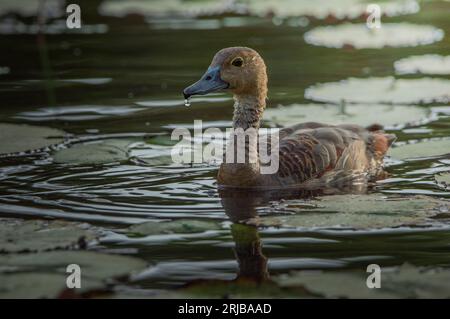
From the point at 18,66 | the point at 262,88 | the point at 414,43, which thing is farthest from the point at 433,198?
the point at 18,66

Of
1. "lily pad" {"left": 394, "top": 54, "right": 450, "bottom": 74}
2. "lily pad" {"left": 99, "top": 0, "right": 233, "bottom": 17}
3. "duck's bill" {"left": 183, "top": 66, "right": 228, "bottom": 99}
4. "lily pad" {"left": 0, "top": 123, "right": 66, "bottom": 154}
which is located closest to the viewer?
"duck's bill" {"left": 183, "top": 66, "right": 228, "bottom": 99}

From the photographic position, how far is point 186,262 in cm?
714

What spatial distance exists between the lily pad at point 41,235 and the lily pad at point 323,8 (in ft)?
32.6

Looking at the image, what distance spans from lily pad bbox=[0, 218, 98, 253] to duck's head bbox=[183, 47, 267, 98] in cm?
202

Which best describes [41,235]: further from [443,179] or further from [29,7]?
[29,7]

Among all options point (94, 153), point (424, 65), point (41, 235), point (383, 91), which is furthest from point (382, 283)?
point (424, 65)

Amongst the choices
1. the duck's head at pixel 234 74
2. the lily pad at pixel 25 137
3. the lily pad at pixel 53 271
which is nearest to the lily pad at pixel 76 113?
the lily pad at pixel 25 137

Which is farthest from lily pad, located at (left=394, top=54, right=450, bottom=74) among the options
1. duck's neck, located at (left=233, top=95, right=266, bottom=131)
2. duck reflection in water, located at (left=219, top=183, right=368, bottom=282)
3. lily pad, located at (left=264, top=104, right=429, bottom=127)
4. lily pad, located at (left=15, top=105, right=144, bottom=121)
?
duck's neck, located at (left=233, top=95, right=266, bottom=131)

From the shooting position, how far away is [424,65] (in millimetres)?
13219

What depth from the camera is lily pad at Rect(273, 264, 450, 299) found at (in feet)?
20.6

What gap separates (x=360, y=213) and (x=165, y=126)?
4059 millimetres

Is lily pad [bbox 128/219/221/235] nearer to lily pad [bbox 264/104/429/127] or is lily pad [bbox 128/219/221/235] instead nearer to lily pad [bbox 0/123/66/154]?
lily pad [bbox 0/123/66/154]
